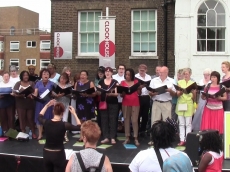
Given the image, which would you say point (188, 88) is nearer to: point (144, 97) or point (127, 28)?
point (144, 97)

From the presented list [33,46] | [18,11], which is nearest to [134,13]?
[33,46]

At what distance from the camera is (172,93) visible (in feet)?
25.8

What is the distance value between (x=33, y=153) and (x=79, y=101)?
1.75 metres

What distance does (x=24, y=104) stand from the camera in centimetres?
863

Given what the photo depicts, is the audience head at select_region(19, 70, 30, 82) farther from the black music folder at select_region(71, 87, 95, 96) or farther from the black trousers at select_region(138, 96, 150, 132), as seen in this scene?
the black trousers at select_region(138, 96, 150, 132)

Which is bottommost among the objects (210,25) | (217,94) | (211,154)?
(211,154)

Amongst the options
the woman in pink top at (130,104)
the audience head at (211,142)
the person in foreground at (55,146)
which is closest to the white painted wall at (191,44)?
the woman in pink top at (130,104)

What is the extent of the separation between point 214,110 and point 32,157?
3867 millimetres

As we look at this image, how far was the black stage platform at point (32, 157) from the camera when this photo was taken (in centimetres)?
657

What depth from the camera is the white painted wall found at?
43.9 feet

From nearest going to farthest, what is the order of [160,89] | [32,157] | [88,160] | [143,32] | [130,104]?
1. [88,160]
2. [32,157]
3. [160,89]
4. [130,104]
5. [143,32]

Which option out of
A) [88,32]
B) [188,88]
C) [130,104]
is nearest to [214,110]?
[188,88]

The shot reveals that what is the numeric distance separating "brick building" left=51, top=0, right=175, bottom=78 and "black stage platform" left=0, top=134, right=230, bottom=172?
6.95m

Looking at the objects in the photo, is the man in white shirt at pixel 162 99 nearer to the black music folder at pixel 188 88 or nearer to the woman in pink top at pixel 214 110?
the black music folder at pixel 188 88
